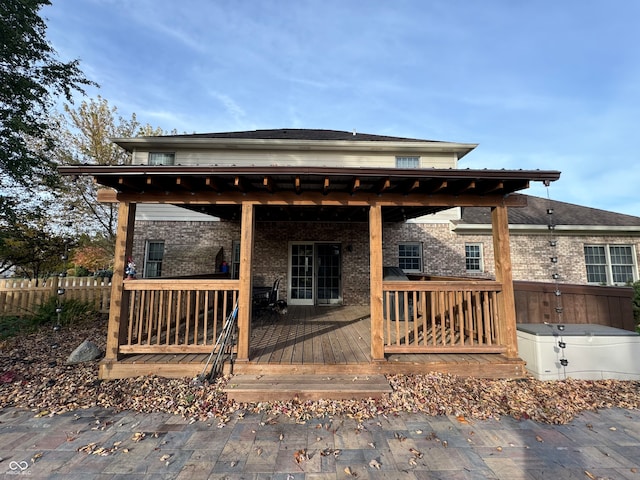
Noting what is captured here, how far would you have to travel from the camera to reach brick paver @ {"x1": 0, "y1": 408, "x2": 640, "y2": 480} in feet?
7.39

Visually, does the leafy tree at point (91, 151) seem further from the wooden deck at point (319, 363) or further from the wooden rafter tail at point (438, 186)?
the wooden rafter tail at point (438, 186)

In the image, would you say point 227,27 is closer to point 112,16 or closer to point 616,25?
point 112,16

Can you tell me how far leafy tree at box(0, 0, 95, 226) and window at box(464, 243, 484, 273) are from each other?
12449 millimetres

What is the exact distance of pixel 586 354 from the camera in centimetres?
395

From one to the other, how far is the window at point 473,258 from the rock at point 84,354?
9.79 meters

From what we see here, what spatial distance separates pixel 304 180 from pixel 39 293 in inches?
323

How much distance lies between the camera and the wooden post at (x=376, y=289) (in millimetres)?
3965

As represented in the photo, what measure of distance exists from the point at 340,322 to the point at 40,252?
10.4 m

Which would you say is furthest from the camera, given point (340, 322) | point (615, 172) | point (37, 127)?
point (615, 172)

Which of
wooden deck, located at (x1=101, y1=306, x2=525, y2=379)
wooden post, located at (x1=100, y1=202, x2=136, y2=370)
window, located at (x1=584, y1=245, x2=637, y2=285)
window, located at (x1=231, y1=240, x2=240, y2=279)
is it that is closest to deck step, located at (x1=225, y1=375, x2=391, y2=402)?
wooden deck, located at (x1=101, y1=306, x2=525, y2=379)

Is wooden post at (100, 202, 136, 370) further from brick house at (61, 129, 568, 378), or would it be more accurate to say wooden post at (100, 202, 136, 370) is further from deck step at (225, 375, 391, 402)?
deck step at (225, 375, 391, 402)

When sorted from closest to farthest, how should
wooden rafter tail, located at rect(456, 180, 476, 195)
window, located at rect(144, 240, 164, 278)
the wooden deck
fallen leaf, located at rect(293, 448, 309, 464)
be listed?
fallen leaf, located at rect(293, 448, 309, 464)
the wooden deck
wooden rafter tail, located at rect(456, 180, 476, 195)
window, located at rect(144, 240, 164, 278)

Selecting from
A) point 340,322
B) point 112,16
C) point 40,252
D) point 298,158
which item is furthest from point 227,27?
point 40,252

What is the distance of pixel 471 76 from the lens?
31.2 feet
